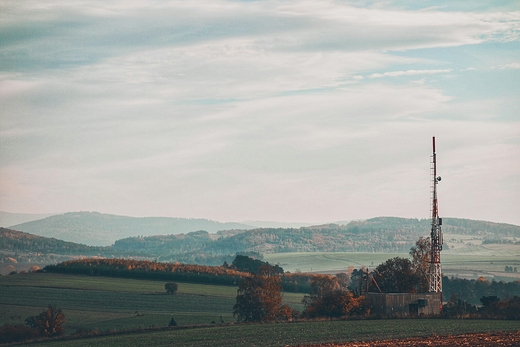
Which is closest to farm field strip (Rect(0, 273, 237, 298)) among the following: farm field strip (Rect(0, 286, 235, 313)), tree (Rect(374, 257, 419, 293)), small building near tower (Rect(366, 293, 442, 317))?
farm field strip (Rect(0, 286, 235, 313))

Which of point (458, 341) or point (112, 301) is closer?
point (458, 341)

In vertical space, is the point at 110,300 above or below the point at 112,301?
above

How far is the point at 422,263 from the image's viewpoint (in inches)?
3981

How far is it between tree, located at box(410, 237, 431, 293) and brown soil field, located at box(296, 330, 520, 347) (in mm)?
44820

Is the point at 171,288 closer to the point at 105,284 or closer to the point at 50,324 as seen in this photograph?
the point at 105,284

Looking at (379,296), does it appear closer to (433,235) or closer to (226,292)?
(433,235)

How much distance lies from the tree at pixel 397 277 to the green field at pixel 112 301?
2034 centimetres

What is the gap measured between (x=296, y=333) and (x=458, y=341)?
1601 cm

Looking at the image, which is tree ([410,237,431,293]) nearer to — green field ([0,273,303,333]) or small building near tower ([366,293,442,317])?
small building near tower ([366,293,442,317])

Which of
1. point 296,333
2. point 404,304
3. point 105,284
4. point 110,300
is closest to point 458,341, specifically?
point 296,333

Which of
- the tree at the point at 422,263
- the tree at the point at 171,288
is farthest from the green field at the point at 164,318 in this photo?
the tree at the point at 422,263

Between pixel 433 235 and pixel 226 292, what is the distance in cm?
5321

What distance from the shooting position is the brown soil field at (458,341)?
45531mm

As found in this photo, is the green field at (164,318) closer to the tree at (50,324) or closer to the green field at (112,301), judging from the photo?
the green field at (112,301)
